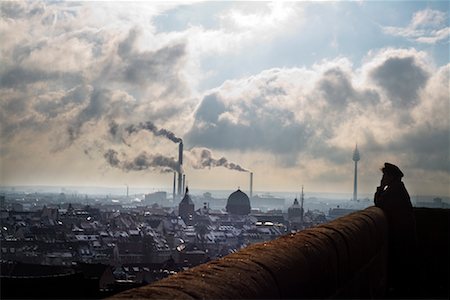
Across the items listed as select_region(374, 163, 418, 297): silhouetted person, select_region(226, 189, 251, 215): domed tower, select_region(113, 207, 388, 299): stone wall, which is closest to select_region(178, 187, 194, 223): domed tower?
select_region(226, 189, 251, 215): domed tower

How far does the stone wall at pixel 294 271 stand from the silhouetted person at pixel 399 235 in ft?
3.66

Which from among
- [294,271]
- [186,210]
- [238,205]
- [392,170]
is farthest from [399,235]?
[186,210]

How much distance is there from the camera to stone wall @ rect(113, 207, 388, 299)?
130 cm

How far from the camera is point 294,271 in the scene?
1817 millimetres

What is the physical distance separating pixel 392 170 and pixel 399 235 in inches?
26.8

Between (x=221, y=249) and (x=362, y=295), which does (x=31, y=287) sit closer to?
(x=362, y=295)

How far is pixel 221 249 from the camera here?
5741cm

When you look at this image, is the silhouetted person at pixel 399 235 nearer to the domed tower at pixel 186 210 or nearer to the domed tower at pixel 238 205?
the domed tower at pixel 238 205

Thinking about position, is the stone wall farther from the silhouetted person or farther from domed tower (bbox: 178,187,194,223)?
domed tower (bbox: 178,187,194,223)

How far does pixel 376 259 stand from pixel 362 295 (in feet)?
2.02

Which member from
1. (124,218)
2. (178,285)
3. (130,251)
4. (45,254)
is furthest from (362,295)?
(124,218)

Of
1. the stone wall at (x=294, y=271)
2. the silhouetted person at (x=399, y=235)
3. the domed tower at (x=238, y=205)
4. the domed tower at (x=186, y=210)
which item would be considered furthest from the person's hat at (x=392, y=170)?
the domed tower at (x=186, y=210)

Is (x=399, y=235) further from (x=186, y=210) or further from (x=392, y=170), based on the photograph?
(x=186, y=210)

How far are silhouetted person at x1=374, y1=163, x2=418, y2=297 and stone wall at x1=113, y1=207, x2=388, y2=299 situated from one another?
1.12 m
